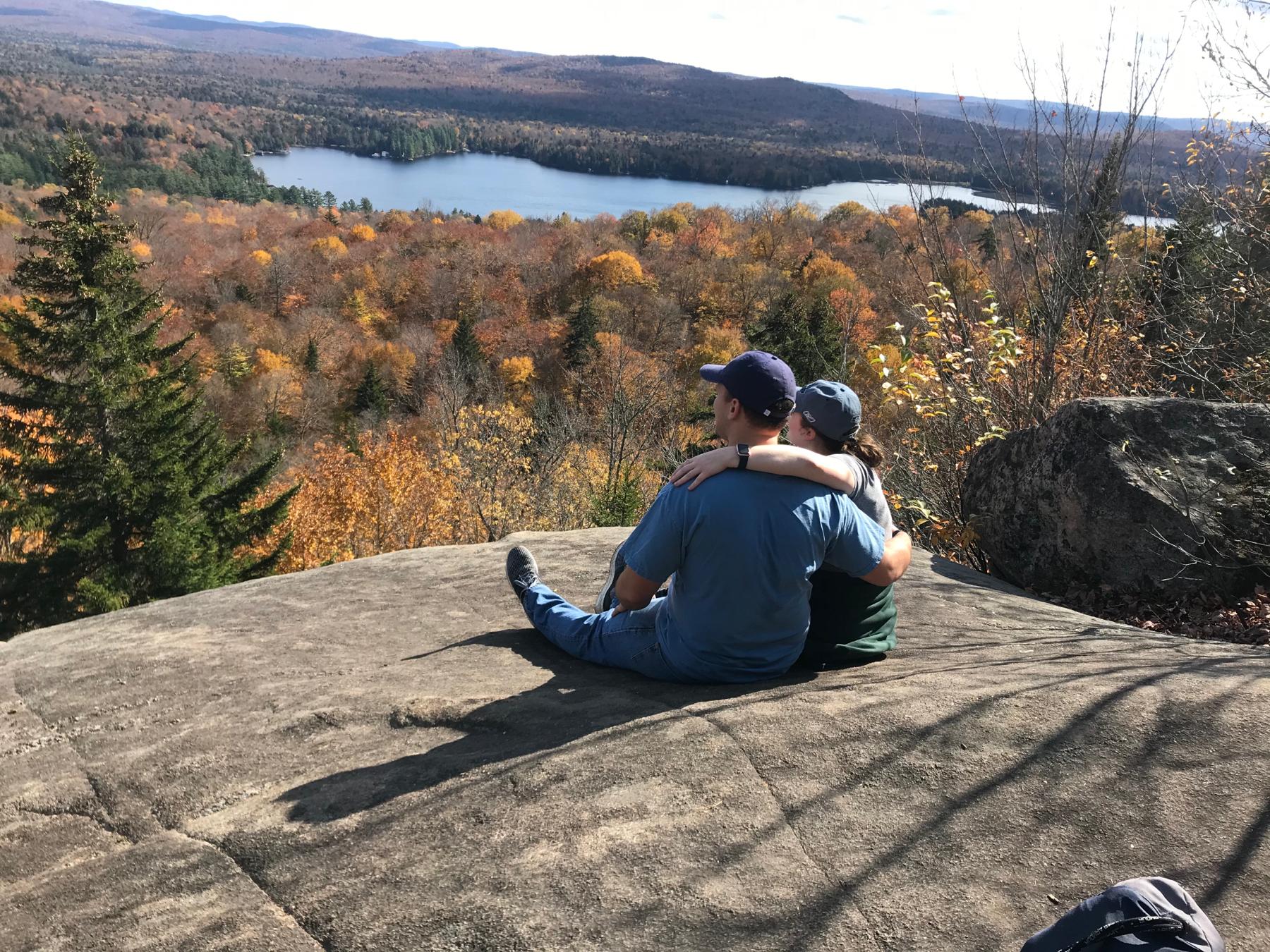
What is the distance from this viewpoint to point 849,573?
357cm

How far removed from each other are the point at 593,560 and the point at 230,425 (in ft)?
181

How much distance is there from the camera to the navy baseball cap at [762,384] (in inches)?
129

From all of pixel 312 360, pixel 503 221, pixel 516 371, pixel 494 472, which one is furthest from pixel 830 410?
pixel 503 221

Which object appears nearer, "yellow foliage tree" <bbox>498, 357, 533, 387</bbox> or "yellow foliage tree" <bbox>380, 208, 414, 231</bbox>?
"yellow foliage tree" <bbox>498, 357, 533, 387</bbox>

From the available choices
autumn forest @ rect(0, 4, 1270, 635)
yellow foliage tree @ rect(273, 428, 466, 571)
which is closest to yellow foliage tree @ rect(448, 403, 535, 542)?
autumn forest @ rect(0, 4, 1270, 635)

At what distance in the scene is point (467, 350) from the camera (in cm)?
5728

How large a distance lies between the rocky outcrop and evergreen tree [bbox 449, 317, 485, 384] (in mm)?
46443

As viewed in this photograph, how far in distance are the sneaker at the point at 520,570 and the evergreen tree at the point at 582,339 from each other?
53470mm

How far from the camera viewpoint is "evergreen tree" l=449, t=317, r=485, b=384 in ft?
168

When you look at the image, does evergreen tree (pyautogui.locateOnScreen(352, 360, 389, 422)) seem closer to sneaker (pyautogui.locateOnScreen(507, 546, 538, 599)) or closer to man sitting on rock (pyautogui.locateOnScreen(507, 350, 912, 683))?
sneaker (pyautogui.locateOnScreen(507, 546, 538, 599))

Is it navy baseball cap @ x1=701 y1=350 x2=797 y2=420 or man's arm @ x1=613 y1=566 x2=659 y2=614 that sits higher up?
navy baseball cap @ x1=701 y1=350 x2=797 y2=420

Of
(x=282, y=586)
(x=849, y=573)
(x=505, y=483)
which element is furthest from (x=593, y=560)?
(x=505, y=483)

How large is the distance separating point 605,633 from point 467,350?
55.0 meters

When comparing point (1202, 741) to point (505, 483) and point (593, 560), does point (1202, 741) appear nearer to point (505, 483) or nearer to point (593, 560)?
point (593, 560)
